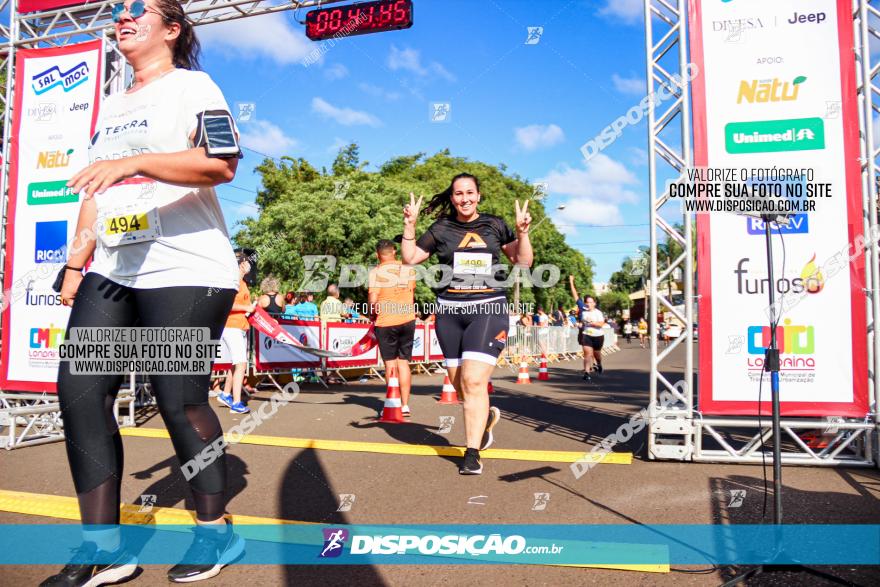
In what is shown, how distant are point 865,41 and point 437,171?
1613 inches

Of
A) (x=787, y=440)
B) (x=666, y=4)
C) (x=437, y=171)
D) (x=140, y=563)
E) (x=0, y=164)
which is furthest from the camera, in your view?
(x=437, y=171)

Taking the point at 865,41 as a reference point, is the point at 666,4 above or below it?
above

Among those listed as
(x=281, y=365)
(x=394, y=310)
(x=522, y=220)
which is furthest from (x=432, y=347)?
(x=522, y=220)

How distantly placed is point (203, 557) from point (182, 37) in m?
2.29

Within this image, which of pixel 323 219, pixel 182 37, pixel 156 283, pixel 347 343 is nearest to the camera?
pixel 156 283

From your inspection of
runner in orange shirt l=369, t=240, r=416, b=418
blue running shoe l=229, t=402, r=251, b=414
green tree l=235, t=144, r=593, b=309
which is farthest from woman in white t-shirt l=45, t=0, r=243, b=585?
green tree l=235, t=144, r=593, b=309

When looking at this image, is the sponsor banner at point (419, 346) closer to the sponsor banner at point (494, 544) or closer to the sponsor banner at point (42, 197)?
the sponsor banner at point (42, 197)

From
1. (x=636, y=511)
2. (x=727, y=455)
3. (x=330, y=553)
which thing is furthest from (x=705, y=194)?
(x=330, y=553)

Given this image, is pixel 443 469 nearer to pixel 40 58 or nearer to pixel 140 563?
pixel 140 563

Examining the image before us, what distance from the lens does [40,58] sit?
283 inches

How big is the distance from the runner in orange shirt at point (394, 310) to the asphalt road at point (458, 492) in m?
1.22

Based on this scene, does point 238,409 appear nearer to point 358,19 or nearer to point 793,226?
point 793,226

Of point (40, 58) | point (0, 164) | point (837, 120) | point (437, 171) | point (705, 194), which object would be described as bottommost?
point (705, 194)

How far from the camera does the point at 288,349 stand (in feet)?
39.1
